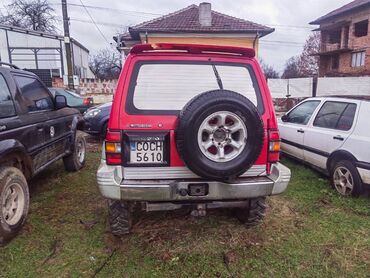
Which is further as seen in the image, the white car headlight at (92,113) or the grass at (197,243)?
the white car headlight at (92,113)

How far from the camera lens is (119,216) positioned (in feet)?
9.75

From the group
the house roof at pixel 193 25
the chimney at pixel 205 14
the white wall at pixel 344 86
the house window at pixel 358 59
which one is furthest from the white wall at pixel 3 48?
the house window at pixel 358 59

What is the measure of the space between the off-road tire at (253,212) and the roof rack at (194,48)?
148 centimetres

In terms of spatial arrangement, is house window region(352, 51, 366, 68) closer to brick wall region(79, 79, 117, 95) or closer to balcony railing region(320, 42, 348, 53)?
balcony railing region(320, 42, 348, 53)

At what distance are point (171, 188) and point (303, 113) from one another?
372 centimetres

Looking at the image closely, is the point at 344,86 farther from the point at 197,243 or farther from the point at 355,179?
the point at 197,243

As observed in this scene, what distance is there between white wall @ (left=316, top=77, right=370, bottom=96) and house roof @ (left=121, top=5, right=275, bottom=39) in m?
4.54

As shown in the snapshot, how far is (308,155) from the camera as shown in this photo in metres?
5.00

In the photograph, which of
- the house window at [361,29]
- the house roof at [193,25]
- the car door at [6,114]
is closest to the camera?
the car door at [6,114]

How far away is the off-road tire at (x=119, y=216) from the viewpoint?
2934 millimetres

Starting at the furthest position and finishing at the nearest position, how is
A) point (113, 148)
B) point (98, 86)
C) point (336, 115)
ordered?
point (98, 86) < point (336, 115) < point (113, 148)

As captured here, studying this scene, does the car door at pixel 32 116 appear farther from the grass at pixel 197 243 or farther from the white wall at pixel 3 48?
the white wall at pixel 3 48

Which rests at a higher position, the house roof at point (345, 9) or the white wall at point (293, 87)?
the house roof at point (345, 9)

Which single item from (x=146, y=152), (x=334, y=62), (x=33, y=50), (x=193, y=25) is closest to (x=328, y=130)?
(x=146, y=152)
